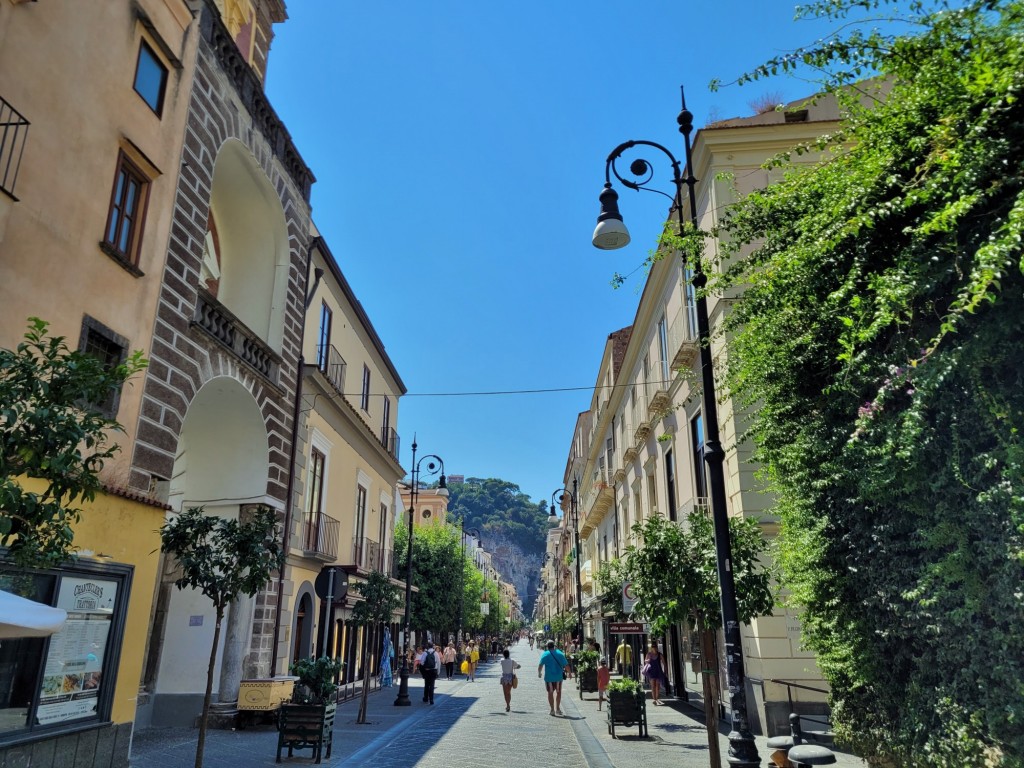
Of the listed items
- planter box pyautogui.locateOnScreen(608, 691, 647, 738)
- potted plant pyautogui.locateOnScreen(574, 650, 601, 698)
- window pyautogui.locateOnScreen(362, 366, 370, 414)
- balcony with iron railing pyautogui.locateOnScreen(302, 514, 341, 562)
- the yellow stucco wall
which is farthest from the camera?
window pyautogui.locateOnScreen(362, 366, 370, 414)

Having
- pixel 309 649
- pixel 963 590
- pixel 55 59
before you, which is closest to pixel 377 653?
pixel 309 649

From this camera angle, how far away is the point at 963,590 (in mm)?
4824

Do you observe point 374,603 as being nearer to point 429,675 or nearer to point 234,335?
point 429,675

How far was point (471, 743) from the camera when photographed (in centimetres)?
1303

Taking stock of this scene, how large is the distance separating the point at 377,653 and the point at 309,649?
35.8ft

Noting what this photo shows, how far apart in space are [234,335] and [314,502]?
6974mm

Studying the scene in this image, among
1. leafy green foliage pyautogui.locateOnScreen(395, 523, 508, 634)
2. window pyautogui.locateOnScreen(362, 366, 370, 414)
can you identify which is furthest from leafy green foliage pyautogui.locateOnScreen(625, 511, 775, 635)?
leafy green foliage pyautogui.locateOnScreen(395, 523, 508, 634)

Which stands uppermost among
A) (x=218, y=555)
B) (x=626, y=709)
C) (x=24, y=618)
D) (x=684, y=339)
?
(x=684, y=339)

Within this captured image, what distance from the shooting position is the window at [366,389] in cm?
2472

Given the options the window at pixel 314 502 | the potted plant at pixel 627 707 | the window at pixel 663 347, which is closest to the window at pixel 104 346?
the window at pixel 314 502

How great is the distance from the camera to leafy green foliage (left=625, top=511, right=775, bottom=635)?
941cm

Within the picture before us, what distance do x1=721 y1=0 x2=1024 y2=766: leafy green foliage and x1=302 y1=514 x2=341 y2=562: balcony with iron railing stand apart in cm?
1373

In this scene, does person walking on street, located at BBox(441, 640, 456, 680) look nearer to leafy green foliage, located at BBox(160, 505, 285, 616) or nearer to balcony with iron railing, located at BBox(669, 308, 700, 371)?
balcony with iron railing, located at BBox(669, 308, 700, 371)

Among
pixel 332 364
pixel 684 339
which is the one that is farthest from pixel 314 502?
pixel 684 339
